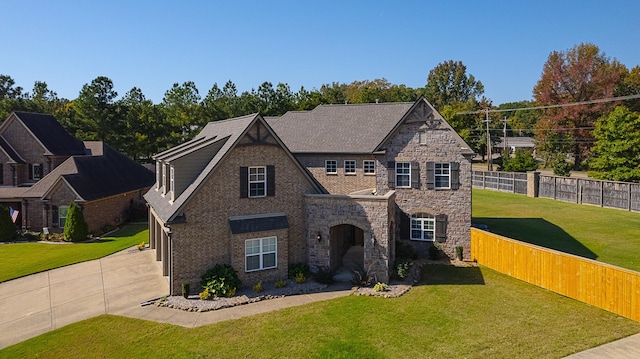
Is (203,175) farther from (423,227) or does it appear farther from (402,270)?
(423,227)

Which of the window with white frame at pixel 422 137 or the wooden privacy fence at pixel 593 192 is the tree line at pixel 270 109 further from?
the window with white frame at pixel 422 137

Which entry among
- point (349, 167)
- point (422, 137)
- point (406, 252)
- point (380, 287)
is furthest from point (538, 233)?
point (380, 287)

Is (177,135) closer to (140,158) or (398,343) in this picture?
(140,158)

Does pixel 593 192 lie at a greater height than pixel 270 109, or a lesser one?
lesser

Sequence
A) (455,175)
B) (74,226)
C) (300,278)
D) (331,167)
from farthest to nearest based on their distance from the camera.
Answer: (331,167)
(74,226)
(455,175)
(300,278)

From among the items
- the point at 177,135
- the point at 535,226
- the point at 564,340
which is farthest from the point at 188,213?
the point at 177,135
